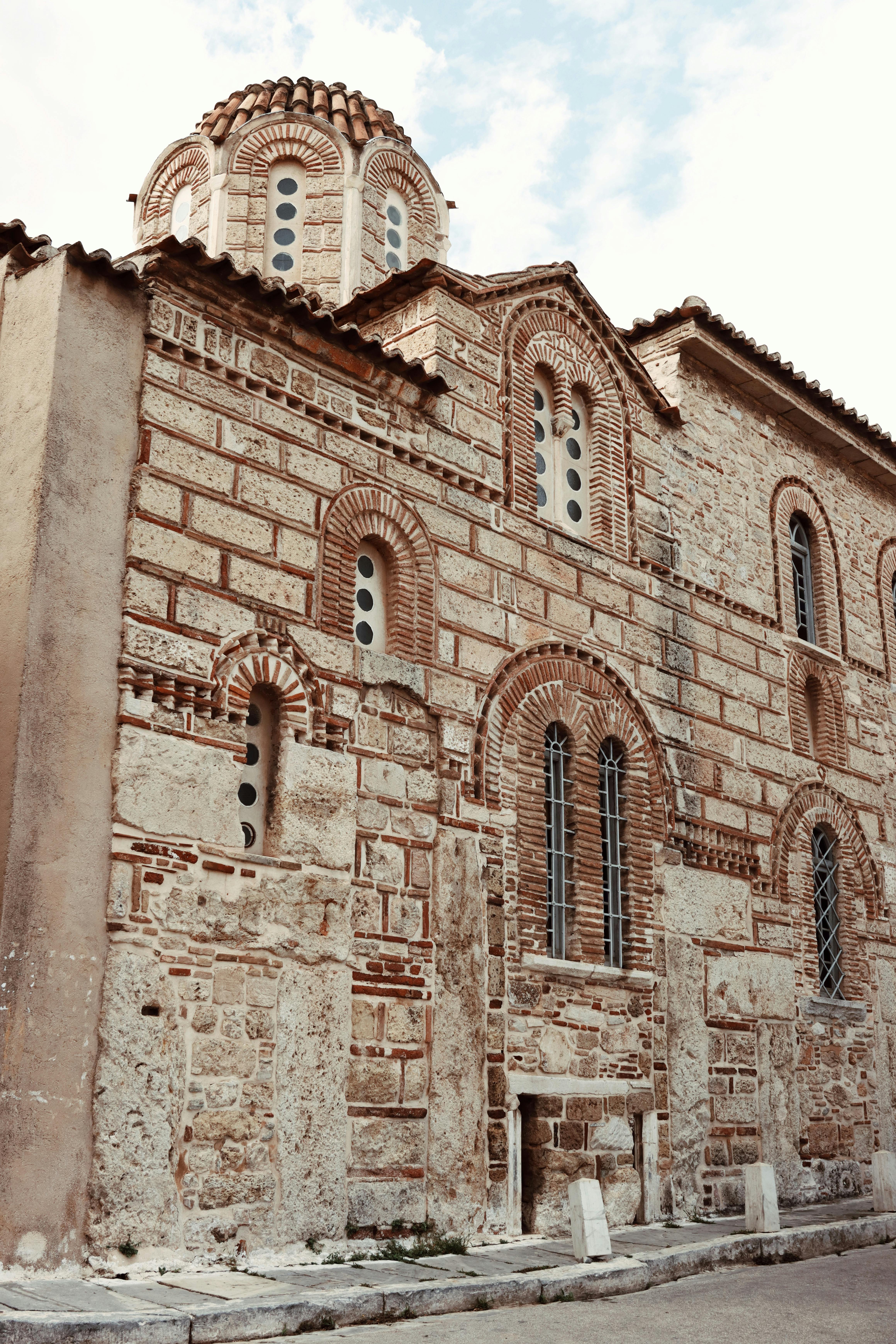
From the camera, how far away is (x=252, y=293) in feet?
26.4

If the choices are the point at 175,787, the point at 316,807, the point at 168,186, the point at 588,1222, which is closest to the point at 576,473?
the point at 316,807

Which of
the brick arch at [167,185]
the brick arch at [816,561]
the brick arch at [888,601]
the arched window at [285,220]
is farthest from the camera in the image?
the brick arch at [888,601]

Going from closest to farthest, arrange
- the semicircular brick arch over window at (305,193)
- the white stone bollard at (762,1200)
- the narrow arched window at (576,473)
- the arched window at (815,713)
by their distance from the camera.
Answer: the white stone bollard at (762,1200) < the narrow arched window at (576,473) < the arched window at (815,713) < the semicircular brick arch over window at (305,193)

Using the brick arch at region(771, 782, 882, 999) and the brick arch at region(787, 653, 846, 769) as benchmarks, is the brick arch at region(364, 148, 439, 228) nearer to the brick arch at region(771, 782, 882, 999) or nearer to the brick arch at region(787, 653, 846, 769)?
the brick arch at region(787, 653, 846, 769)

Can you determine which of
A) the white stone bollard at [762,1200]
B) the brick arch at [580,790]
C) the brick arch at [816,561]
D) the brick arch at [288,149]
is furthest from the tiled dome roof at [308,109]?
the white stone bollard at [762,1200]

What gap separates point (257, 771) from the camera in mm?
7586

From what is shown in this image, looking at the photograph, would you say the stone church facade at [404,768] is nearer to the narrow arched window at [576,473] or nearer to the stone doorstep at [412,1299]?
the narrow arched window at [576,473]

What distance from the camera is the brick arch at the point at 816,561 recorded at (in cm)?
1250

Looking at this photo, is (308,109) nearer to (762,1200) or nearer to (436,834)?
(436,834)

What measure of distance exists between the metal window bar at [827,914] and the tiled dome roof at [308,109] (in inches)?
325

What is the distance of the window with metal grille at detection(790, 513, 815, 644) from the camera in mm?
12914

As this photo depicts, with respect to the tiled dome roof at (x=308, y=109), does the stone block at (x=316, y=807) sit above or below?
below

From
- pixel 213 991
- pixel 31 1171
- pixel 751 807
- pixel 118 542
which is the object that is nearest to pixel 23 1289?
pixel 31 1171

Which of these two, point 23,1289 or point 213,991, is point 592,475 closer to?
point 213,991
